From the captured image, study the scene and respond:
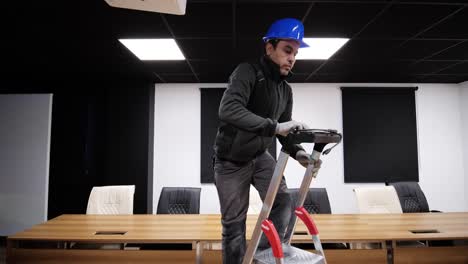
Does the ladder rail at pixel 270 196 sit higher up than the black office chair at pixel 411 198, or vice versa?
the ladder rail at pixel 270 196

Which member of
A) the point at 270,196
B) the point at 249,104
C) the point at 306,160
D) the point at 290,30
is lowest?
the point at 270,196

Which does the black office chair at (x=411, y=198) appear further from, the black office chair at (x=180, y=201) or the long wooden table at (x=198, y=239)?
the black office chair at (x=180, y=201)

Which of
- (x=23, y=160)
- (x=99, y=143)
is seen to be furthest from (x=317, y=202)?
(x=23, y=160)

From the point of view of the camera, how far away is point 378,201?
320cm

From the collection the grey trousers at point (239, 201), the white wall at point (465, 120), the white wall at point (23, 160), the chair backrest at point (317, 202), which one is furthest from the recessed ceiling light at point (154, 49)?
the white wall at point (465, 120)

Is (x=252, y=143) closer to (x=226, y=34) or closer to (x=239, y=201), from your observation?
(x=239, y=201)

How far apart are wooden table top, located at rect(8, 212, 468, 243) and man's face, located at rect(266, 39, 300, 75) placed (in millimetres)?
1169

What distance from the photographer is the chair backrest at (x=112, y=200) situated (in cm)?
322

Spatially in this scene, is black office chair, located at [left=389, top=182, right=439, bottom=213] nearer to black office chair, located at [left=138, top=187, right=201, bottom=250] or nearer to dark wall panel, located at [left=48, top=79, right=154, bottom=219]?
black office chair, located at [left=138, top=187, right=201, bottom=250]

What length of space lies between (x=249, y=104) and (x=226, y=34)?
2.06 meters

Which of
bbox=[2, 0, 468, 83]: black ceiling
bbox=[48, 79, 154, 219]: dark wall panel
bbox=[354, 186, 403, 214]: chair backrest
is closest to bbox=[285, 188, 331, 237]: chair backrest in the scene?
bbox=[354, 186, 403, 214]: chair backrest

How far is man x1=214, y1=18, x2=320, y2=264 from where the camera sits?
1.33 metres

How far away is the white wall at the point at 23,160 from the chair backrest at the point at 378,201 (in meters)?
4.63

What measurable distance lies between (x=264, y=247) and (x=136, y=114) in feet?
14.1
